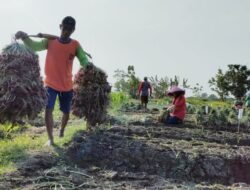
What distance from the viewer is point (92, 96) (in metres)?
8.09

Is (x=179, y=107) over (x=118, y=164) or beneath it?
over

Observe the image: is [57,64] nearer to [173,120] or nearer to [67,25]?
[67,25]

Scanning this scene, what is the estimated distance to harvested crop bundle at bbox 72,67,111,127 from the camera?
807 centimetres

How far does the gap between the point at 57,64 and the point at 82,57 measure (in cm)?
46

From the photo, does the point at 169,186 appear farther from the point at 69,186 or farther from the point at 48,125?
the point at 48,125

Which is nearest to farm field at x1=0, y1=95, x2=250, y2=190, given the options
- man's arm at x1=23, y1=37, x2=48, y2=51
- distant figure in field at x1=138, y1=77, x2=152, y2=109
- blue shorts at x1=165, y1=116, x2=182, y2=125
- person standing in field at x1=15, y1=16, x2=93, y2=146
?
person standing in field at x1=15, y1=16, x2=93, y2=146

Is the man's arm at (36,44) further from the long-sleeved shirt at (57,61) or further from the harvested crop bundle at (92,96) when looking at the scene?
the harvested crop bundle at (92,96)

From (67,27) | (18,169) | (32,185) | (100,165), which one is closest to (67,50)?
A: (67,27)

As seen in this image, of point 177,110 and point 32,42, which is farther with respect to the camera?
point 177,110

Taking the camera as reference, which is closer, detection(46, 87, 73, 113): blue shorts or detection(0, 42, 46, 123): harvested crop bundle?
detection(0, 42, 46, 123): harvested crop bundle

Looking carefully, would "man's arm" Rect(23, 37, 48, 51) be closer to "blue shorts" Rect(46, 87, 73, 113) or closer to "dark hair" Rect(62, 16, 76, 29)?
"dark hair" Rect(62, 16, 76, 29)

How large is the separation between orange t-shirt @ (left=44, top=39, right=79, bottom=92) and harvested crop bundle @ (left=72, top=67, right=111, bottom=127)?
2.90 feet

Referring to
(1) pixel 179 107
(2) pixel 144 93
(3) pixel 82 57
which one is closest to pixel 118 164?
(3) pixel 82 57

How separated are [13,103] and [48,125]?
851 mm
